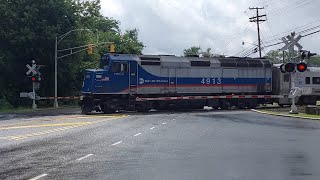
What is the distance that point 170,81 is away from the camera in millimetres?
38625

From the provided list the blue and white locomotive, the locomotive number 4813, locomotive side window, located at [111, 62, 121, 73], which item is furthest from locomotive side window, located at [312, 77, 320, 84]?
locomotive side window, located at [111, 62, 121, 73]

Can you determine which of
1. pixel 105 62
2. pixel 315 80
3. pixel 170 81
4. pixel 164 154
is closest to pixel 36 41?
pixel 105 62

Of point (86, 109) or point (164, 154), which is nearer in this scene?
point (164, 154)

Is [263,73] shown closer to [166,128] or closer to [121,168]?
[166,128]

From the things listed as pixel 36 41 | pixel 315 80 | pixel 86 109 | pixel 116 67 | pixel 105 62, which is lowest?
pixel 86 109

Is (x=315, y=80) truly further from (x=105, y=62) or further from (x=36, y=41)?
(x=36, y=41)

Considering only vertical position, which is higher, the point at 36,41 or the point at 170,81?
the point at 36,41

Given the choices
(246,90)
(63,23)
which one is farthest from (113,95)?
(63,23)

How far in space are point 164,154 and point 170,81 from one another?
25300mm

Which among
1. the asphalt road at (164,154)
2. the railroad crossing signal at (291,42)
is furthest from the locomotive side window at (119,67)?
the asphalt road at (164,154)

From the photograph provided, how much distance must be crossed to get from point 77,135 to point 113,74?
55.6 ft

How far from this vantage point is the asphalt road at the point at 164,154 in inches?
406

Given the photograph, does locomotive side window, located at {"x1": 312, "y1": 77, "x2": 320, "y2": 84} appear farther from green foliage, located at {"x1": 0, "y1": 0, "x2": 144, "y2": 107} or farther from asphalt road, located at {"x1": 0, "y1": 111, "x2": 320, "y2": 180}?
green foliage, located at {"x1": 0, "y1": 0, "x2": 144, "y2": 107}

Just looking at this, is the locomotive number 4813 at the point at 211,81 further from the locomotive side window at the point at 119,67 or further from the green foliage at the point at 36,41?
the green foliage at the point at 36,41
